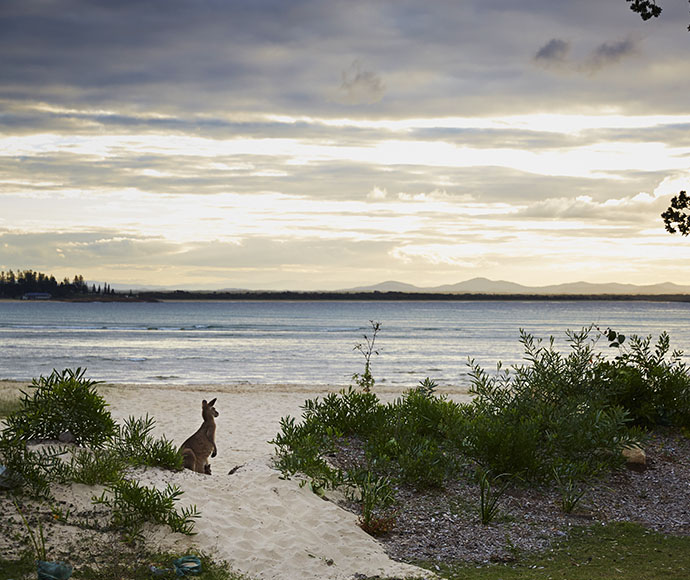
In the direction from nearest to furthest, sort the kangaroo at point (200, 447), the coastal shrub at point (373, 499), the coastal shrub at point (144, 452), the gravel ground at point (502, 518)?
the gravel ground at point (502, 518) → the coastal shrub at point (373, 499) → the coastal shrub at point (144, 452) → the kangaroo at point (200, 447)

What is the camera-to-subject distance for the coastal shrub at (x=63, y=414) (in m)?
7.62

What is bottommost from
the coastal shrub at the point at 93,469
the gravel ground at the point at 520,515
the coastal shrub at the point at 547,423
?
the gravel ground at the point at 520,515

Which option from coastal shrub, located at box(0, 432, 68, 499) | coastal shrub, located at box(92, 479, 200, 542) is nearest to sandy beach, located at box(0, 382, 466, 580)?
coastal shrub, located at box(92, 479, 200, 542)

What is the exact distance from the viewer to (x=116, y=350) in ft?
159

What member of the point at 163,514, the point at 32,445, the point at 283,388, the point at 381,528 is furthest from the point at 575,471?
the point at 283,388

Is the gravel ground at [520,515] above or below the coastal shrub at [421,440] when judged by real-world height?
below

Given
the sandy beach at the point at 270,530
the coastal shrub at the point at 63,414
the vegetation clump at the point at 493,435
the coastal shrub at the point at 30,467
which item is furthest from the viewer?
the vegetation clump at the point at 493,435

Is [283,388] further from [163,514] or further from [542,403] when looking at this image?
[163,514]

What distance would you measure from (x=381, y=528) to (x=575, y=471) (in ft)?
9.64

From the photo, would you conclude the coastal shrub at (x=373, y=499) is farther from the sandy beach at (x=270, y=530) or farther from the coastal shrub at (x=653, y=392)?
the coastal shrub at (x=653, y=392)

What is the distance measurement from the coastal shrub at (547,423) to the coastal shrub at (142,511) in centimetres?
409

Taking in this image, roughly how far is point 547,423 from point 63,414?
21.2 ft

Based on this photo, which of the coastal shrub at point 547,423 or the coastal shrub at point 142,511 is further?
the coastal shrub at point 547,423

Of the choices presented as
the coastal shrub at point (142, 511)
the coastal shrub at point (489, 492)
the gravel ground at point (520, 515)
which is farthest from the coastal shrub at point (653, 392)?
the coastal shrub at point (142, 511)
